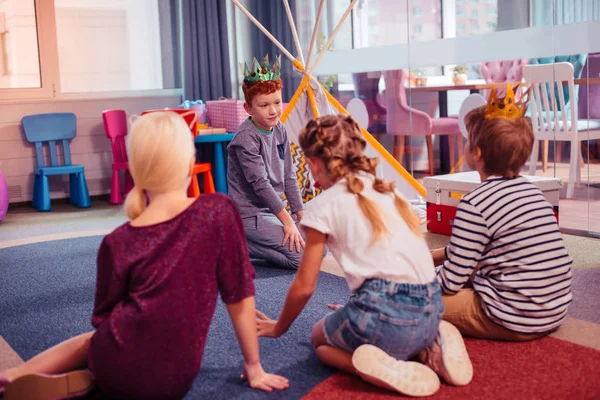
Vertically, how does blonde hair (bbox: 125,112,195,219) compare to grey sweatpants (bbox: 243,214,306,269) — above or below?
above

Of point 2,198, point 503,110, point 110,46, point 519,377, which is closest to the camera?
Result: point 519,377

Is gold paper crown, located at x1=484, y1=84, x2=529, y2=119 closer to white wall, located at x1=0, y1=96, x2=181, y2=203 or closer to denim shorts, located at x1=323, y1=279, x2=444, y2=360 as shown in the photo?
denim shorts, located at x1=323, y1=279, x2=444, y2=360

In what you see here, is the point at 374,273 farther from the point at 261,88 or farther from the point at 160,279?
the point at 261,88

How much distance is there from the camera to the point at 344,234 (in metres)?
1.68

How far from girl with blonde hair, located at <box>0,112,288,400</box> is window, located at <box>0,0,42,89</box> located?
410cm

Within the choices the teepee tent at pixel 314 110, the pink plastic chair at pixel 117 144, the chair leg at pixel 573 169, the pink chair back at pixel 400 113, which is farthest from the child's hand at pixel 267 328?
the pink plastic chair at pixel 117 144

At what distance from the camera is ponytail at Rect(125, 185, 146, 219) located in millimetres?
1577

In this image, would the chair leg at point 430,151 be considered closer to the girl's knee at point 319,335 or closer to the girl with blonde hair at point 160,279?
the girl's knee at point 319,335

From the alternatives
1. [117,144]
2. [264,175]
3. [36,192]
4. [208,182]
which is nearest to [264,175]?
[264,175]

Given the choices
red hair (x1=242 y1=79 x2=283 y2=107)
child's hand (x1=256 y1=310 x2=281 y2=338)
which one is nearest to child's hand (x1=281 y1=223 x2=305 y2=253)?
red hair (x1=242 y1=79 x2=283 y2=107)

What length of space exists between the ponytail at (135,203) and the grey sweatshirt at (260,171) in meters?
1.30

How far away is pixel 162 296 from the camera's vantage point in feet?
5.00

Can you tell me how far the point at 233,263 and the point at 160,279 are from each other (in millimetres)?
170

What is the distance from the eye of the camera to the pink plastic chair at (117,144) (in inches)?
204
